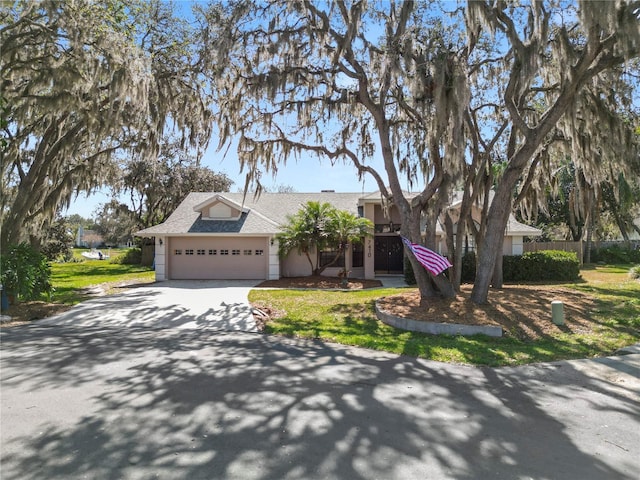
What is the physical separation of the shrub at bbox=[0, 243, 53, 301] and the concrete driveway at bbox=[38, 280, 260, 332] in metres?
1.19

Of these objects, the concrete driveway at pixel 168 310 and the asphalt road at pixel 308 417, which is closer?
the asphalt road at pixel 308 417

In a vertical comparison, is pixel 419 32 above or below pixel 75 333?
above

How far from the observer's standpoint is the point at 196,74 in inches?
513

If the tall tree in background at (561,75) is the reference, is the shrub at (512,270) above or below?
below

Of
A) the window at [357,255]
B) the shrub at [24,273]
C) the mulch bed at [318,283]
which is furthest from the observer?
the window at [357,255]

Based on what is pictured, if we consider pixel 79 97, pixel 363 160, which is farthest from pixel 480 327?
pixel 79 97

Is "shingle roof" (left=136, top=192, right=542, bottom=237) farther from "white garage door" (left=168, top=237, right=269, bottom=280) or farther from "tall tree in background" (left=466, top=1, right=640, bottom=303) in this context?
"tall tree in background" (left=466, top=1, right=640, bottom=303)

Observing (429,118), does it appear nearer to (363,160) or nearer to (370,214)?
(363,160)

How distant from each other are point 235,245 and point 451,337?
13.4 meters

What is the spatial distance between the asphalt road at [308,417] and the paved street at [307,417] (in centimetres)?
2

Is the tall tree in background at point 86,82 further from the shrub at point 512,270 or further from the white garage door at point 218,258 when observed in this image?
the shrub at point 512,270

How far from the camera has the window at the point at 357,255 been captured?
67.7 ft

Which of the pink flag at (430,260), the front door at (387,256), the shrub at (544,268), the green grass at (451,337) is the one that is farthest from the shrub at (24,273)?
the shrub at (544,268)

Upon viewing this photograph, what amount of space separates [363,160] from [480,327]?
24.2ft
